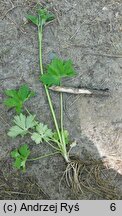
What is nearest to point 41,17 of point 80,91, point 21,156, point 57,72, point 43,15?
point 43,15

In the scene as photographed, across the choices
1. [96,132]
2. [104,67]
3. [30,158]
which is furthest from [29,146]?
[104,67]

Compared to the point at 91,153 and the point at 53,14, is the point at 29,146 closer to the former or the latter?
the point at 91,153

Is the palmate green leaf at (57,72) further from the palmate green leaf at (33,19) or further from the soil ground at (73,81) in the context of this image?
the palmate green leaf at (33,19)

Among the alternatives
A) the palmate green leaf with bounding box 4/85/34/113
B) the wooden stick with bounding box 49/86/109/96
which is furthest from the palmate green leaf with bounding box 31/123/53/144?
the wooden stick with bounding box 49/86/109/96

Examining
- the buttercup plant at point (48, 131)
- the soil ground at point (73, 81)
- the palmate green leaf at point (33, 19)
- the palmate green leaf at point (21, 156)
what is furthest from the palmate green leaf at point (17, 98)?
the palmate green leaf at point (33, 19)

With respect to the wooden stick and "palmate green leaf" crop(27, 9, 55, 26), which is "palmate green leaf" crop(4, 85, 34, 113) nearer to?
the wooden stick
